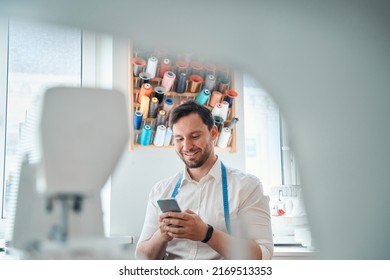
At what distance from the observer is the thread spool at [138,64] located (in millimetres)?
1262

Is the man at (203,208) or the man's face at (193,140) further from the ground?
the man's face at (193,140)

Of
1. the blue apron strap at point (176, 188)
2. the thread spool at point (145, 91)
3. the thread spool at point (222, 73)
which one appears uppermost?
the thread spool at point (222, 73)

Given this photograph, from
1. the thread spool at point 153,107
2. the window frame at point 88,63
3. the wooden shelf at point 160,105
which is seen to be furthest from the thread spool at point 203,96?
the window frame at point 88,63

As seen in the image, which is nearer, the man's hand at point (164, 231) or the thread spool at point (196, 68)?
the man's hand at point (164, 231)

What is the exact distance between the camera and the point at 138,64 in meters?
1.27

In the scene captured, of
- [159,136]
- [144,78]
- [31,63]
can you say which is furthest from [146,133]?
[31,63]

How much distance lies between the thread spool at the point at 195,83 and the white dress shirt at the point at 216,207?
20cm

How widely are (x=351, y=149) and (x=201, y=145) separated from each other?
443 mm

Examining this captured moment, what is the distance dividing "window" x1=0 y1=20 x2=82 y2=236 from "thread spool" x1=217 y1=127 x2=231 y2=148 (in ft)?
1.29

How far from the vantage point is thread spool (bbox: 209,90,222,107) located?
49.1 inches

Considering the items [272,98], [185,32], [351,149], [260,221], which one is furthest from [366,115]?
[185,32]

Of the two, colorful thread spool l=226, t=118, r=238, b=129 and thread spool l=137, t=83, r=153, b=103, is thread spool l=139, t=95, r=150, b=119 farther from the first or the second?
colorful thread spool l=226, t=118, r=238, b=129

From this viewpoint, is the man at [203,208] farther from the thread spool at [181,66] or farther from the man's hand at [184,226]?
the thread spool at [181,66]

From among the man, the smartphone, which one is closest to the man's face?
the man
